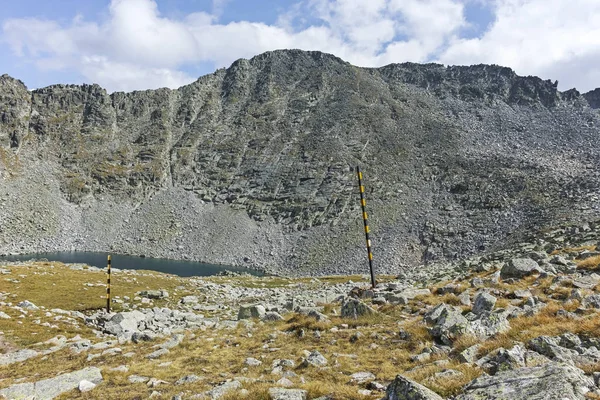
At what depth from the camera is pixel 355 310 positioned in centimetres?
1719

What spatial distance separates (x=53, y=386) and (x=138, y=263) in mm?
84219

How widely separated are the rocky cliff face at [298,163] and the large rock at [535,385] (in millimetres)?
72080

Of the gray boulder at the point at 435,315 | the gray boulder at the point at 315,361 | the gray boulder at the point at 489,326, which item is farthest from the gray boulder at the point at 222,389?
the gray boulder at the point at 435,315

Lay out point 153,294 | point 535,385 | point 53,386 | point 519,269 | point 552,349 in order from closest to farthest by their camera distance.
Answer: point 535,385 → point 552,349 → point 53,386 → point 519,269 → point 153,294

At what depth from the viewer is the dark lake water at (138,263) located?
271 feet

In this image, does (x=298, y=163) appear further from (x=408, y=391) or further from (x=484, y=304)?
(x=408, y=391)

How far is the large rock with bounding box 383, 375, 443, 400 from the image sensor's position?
6020 mm

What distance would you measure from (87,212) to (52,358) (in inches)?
4506

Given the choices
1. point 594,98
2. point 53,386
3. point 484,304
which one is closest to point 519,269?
point 484,304

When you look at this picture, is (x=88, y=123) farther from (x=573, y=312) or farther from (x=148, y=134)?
(x=573, y=312)

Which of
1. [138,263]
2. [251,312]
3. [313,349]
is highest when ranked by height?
[313,349]

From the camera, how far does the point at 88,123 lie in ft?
474

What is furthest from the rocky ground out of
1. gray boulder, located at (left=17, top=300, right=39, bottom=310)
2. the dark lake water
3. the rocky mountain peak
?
the rocky mountain peak

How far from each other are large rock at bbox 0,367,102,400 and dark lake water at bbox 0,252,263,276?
68.4 metres
